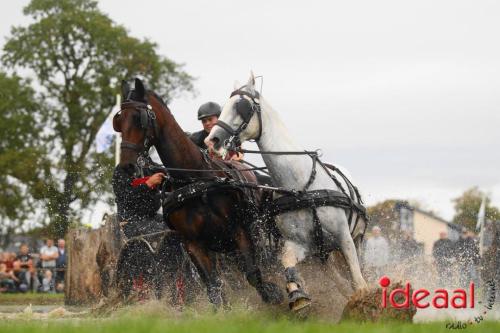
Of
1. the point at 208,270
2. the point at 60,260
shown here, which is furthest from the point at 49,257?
the point at 208,270

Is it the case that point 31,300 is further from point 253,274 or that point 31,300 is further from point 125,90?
point 253,274

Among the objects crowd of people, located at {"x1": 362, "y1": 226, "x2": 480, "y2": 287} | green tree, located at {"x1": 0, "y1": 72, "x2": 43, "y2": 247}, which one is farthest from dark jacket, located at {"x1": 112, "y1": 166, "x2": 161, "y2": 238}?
green tree, located at {"x1": 0, "y1": 72, "x2": 43, "y2": 247}

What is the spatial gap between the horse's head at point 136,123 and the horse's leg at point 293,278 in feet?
5.61

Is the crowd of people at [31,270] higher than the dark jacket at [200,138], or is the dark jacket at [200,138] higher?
the dark jacket at [200,138]

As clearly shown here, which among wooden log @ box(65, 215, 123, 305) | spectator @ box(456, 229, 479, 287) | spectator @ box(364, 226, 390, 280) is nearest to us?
spectator @ box(364, 226, 390, 280)

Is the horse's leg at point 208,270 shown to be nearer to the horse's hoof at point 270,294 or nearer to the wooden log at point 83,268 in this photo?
the horse's hoof at point 270,294

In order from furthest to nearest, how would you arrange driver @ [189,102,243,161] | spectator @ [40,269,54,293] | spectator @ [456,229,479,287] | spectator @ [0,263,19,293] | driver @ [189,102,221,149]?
spectator @ [0,263,19,293] → spectator @ [40,269,54,293] → spectator @ [456,229,479,287] → driver @ [189,102,221,149] → driver @ [189,102,243,161]

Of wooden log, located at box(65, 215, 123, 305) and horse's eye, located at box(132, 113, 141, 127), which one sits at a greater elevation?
horse's eye, located at box(132, 113, 141, 127)

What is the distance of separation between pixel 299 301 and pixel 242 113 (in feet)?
6.33

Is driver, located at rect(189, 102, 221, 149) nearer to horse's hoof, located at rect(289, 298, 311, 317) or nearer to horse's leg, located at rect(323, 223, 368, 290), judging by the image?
horse's leg, located at rect(323, 223, 368, 290)

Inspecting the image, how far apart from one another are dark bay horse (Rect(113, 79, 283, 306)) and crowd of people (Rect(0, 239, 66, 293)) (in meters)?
13.8

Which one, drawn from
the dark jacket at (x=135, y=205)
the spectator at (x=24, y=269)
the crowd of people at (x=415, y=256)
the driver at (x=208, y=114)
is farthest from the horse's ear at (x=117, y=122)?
the spectator at (x=24, y=269)

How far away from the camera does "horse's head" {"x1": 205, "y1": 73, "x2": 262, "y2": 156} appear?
33.6 feet

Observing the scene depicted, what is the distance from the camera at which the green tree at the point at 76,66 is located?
48.8 meters
